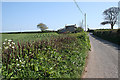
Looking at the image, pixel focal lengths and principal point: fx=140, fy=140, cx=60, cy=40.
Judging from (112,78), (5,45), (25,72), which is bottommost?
(112,78)

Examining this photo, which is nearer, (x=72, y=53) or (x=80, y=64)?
(x=80, y=64)

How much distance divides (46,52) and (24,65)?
166cm

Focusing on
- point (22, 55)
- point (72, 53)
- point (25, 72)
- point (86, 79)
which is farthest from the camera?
point (72, 53)

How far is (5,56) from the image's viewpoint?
4.36m

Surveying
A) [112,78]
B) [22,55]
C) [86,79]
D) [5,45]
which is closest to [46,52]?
[22,55]

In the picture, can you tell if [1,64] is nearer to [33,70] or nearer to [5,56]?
[5,56]

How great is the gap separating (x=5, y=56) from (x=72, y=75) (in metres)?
2.31

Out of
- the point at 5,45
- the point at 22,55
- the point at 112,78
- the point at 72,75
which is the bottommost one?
the point at 112,78

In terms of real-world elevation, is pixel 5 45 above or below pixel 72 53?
above

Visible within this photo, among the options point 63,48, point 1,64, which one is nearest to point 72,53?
point 63,48

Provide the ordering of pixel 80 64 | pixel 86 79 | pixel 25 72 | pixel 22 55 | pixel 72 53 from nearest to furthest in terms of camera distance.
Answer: pixel 25 72
pixel 22 55
pixel 86 79
pixel 80 64
pixel 72 53

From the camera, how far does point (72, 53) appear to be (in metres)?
6.87

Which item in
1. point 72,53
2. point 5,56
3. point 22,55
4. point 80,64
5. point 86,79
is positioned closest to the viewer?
point 5,56

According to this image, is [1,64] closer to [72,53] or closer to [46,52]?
[46,52]
